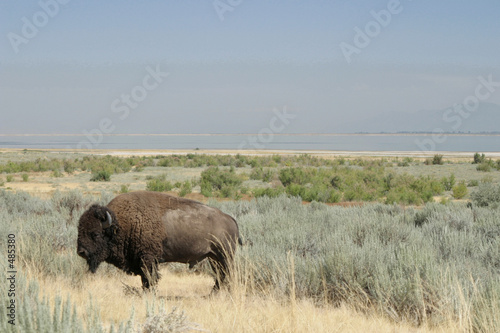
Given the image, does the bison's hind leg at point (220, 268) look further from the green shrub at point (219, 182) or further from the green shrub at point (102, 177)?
the green shrub at point (102, 177)

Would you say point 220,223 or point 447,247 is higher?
point 220,223

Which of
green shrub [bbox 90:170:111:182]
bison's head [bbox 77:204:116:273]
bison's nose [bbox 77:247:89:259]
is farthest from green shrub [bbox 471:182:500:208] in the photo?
green shrub [bbox 90:170:111:182]

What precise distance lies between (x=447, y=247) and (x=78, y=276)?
20.2 ft

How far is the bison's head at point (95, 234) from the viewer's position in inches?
228

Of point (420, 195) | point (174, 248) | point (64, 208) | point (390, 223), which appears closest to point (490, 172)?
point (420, 195)

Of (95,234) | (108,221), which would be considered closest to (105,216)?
(108,221)

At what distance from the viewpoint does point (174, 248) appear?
20.3ft

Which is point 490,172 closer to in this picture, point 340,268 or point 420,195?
point 420,195

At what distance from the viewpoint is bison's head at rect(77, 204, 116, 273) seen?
580 cm

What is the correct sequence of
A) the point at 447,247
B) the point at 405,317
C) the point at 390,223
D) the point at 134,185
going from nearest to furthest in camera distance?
the point at 405,317 → the point at 447,247 → the point at 390,223 → the point at 134,185

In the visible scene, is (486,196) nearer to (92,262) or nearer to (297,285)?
(297,285)

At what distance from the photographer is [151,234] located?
597 centimetres

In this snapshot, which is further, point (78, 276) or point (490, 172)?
point (490, 172)

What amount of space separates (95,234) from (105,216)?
269mm
